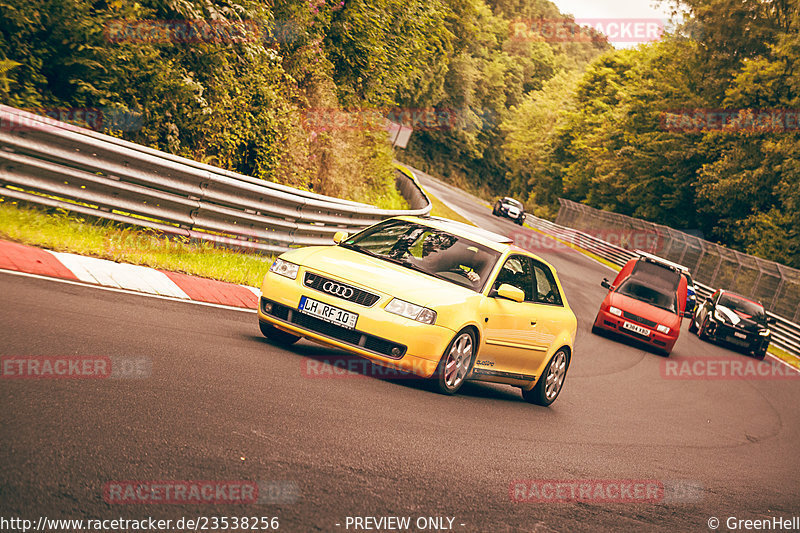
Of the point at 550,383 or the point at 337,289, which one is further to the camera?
the point at 550,383

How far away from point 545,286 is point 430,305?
2.51 metres

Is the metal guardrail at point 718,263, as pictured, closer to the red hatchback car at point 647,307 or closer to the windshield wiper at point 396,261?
the red hatchback car at point 647,307

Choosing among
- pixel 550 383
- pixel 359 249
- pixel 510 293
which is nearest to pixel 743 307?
pixel 550 383

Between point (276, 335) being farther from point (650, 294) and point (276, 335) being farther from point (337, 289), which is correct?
point (650, 294)

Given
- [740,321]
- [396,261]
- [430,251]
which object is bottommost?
[740,321]

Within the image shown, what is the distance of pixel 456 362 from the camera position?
764 cm

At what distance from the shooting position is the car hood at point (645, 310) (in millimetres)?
17859

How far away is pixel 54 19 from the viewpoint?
37.1ft

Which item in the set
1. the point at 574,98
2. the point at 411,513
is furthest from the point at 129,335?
the point at 574,98

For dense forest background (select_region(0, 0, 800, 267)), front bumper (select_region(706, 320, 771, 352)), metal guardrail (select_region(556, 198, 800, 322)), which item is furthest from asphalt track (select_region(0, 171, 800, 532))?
metal guardrail (select_region(556, 198, 800, 322))

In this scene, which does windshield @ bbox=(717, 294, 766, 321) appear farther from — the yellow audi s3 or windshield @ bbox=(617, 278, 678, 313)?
→ the yellow audi s3

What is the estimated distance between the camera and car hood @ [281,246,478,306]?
287 inches

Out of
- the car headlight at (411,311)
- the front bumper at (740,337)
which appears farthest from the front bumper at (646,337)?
the car headlight at (411,311)

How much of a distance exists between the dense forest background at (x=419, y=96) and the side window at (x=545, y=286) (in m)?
6.95
